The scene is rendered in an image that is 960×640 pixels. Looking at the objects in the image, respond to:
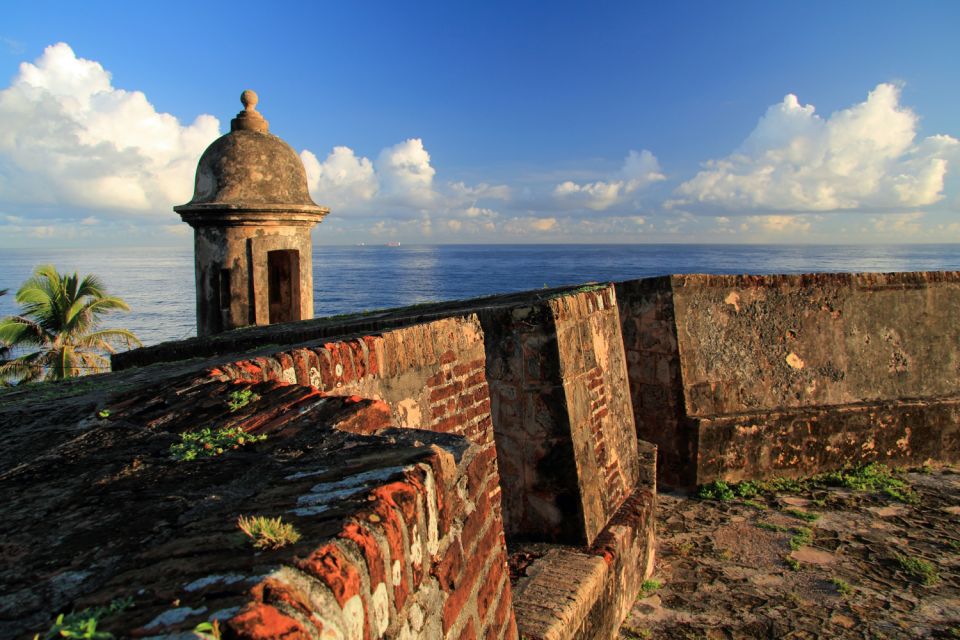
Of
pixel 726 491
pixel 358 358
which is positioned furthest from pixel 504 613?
pixel 726 491

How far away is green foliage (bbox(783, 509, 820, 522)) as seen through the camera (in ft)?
21.7

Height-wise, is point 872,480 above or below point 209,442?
below

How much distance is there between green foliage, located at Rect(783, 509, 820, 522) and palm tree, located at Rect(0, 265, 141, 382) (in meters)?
18.8

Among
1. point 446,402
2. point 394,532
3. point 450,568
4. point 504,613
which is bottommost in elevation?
point 504,613

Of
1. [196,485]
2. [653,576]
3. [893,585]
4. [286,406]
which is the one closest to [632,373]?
[653,576]

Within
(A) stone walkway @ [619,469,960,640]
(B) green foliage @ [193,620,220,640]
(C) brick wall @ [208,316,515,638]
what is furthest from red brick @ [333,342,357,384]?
(A) stone walkway @ [619,469,960,640]

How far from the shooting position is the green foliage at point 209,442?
83.7 inches

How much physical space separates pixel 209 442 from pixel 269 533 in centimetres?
94

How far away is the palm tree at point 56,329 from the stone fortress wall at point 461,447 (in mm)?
13698

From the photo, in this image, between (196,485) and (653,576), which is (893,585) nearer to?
(653,576)

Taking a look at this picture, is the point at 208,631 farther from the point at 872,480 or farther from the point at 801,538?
the point at 872,480

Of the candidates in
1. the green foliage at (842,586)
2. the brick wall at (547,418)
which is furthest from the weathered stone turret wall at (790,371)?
the brick wall at (547,418)

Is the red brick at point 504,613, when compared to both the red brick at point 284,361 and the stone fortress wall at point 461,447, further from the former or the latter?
the red brick at point 284,361

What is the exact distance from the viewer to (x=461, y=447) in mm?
2141
